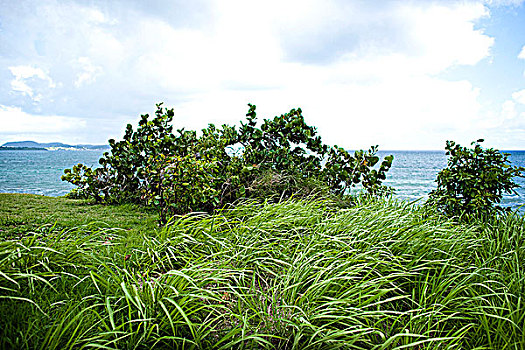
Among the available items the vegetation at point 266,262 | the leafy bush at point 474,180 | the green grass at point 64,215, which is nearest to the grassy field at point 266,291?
the vegetation at point 266,262

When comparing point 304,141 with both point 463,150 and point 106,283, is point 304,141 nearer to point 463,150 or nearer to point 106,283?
point 463,150

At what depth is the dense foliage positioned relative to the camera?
504 centimetres

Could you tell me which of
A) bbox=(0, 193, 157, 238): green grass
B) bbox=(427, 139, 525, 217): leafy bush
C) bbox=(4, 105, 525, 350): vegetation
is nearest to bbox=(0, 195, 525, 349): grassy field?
bbox=(4, 105, 525, 350): vegetation

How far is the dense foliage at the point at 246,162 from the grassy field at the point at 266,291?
1737mm

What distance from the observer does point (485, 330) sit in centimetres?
200

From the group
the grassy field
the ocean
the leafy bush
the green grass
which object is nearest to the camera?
the grassy field

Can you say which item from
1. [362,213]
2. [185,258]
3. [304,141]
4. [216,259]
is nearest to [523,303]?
[362,213]

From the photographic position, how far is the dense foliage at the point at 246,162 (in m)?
5.04

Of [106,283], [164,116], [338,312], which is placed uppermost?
[164,116]

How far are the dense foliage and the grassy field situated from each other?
1737 millimetres

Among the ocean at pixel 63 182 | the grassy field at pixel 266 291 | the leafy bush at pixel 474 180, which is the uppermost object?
the leafy bush at pixel 474 180

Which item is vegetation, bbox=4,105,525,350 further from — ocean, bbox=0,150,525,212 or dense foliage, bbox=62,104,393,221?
ocean, bbox=0,150,525,212

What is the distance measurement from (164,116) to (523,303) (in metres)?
5.03

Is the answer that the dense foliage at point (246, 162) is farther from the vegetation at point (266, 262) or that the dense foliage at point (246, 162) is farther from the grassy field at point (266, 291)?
the grassy field at point (266, 291)
